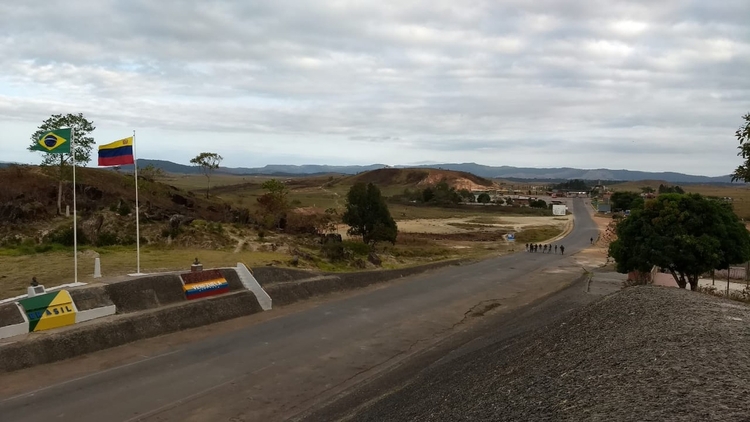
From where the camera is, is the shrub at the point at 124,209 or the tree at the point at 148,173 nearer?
the shrub at the point at 124,209

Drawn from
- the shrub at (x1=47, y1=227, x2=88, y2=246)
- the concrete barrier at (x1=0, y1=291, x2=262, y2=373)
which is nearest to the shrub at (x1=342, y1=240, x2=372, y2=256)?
the concrete barrier at (x1=0, y1=291, x2=262, y2=373)

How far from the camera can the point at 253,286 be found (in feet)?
76.7

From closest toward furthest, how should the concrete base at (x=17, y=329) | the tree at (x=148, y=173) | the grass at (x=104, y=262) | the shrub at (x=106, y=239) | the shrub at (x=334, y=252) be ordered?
1. the concrete base at (x=17, y=329)
2. the grass at (x=104, y=262)
3. the shrub at (x=106, y=239)
4. the shrub at (x=334, y=252)
5. the tree at (x=148, y=173)

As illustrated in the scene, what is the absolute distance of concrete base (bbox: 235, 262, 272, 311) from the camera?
23203 millimetres

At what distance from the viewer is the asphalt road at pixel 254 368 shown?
42.3 feet

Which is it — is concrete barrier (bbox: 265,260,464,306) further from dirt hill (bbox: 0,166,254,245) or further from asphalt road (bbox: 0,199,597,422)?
dirt hill (bbox: 0,166,254,245)

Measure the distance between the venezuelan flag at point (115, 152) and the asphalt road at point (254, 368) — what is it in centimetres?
677

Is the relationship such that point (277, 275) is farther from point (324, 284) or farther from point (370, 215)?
point (370, 215)

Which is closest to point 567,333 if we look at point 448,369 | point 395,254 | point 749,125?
point 448,369

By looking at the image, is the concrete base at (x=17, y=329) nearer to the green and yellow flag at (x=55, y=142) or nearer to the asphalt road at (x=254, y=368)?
the asphalt road at (x=254, y=368)

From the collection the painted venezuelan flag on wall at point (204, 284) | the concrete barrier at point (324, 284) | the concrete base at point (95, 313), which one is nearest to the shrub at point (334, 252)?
the concrete barrier at point (324, 284)

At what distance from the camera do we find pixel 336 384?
612 inches

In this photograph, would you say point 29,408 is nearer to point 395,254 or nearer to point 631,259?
point 631,259

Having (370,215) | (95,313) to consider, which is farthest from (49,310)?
Answer: (370,215)
